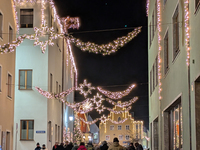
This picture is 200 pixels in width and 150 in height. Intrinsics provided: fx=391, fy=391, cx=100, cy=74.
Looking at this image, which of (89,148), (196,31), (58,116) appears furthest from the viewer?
(58,116)

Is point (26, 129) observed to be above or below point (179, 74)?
below

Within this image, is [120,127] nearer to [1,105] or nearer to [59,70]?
[59,70]

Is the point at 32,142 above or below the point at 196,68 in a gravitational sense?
below

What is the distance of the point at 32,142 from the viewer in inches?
1185

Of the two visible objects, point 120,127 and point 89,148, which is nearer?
point 89,148

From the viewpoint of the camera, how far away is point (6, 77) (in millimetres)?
23391

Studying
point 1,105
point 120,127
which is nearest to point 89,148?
point 1,105

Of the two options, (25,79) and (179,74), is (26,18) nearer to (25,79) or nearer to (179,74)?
(25,79)

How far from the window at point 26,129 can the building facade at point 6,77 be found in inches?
225

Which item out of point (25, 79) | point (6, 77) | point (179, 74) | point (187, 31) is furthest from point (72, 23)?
point (187, 31)

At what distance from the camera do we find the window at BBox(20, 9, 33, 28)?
31.8m

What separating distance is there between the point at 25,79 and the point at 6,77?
795cm

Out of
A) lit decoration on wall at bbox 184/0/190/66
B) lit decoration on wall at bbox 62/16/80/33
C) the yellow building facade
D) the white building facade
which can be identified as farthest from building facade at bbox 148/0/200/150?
the yellow building facade

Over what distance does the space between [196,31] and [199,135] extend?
3174mm
